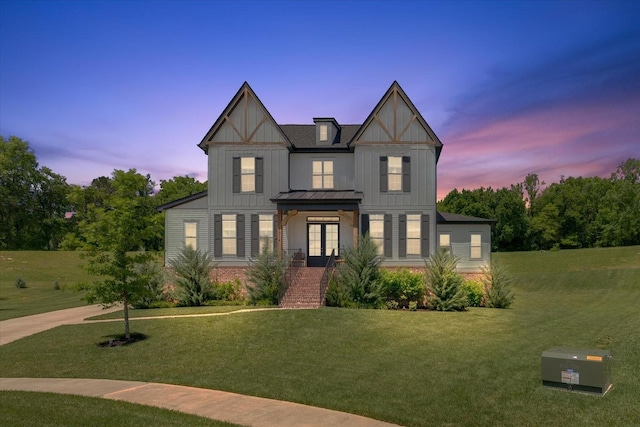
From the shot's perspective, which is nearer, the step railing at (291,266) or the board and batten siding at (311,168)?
the step railing at (291,266)

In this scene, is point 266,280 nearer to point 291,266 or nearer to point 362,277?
point 291,266

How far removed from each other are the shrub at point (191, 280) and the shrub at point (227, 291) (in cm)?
59

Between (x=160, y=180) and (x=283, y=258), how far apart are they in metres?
65.3

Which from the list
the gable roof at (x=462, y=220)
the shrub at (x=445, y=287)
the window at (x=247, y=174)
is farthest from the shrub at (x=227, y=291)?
the gable roof at (x=462, y=220)

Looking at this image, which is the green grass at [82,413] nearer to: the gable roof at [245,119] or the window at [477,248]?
the gable roof at [245,119]

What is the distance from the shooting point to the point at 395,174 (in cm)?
2958

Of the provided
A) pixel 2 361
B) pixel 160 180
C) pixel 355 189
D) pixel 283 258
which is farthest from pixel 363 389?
pixel 160 180

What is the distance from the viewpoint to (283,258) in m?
28.3

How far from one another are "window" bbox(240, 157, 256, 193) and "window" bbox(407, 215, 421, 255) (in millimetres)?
9457

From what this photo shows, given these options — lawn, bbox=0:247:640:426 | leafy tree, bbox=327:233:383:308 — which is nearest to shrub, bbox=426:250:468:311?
lawn, bbox=0:247:640:426

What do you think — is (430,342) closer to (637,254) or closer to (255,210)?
(255,210)

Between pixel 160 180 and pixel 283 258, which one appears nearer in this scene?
pixel 283 258

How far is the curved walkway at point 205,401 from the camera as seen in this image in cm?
1043

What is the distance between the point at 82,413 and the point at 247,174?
20750mm
